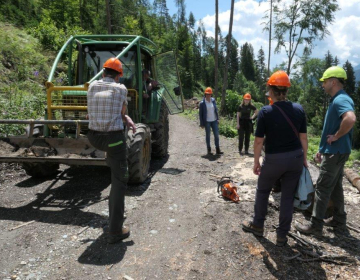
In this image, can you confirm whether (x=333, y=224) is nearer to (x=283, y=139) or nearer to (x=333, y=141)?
(x=333, y=141)

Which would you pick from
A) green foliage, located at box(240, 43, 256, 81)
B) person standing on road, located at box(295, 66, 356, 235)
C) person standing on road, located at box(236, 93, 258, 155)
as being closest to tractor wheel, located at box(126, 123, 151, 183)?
person standing on road, located at box(295, 66, 356, 235)

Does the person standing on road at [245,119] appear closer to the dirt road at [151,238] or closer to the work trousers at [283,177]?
the dirt road at [151,238]

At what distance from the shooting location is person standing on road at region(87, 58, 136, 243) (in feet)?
11.2

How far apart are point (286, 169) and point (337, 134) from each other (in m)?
0.84

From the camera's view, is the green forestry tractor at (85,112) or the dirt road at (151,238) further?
the green forestry tractor at (85,112)

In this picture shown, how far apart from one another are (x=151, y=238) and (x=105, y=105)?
173cm

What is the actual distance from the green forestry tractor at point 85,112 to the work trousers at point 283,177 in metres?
2.27

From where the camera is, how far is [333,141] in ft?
12.0

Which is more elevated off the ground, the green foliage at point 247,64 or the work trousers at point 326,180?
the green foliage at point 247,64

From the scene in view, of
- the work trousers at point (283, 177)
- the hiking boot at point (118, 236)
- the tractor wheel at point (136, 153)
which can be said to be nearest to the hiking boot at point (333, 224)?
the work trousers at point (283, 177)

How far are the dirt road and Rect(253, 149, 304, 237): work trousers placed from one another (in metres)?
0.41

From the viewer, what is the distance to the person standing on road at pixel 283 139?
3.29 m

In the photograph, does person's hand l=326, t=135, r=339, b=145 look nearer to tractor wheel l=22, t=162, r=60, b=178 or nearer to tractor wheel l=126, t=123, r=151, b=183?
tractor wheel l=126, t=123, r=151, b=183

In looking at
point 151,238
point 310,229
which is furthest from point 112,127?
point 310,229
